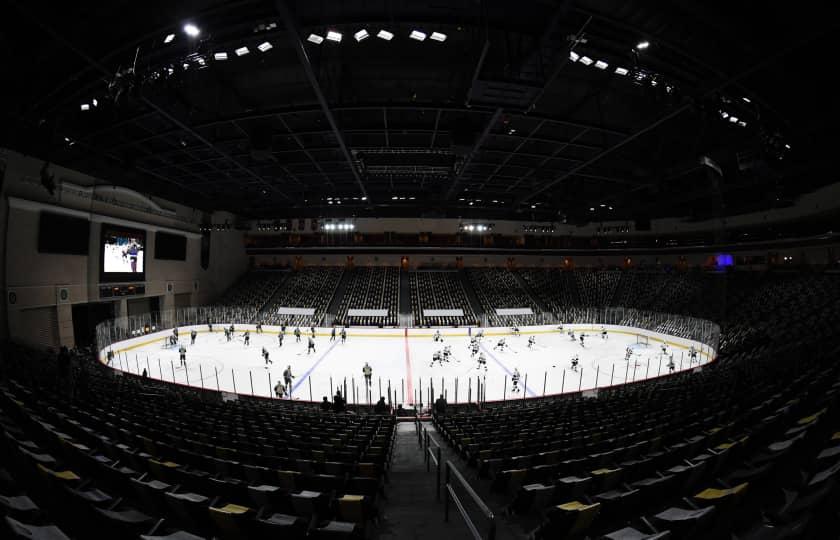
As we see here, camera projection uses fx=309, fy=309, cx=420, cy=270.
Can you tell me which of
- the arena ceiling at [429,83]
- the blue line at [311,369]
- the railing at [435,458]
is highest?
the arena ceiling at [429,83]

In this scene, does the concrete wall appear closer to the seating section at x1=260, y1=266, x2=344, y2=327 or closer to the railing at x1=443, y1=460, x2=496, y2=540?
the seating section at x1=260, y1=266, x2=344, y2=327

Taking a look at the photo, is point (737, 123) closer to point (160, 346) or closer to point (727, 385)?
point (727, 385)

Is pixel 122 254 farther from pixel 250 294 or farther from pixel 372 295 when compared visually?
pixel 372 295

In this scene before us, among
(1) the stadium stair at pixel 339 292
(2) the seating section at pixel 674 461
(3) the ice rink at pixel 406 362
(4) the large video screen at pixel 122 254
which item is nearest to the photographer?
Result: (2) the seating section at pixel 674 461

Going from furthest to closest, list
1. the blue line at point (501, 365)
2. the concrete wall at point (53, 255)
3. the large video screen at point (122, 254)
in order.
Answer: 1. the large video screen at point (122, 254)
2. the concrete wall at point (53, 255)
3. the blue line at point (501, 365)

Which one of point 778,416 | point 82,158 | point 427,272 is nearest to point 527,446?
point 778,416

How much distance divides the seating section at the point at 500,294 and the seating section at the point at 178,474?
85.0 ft

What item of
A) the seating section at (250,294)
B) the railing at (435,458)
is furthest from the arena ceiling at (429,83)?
the seating section at (250,294)

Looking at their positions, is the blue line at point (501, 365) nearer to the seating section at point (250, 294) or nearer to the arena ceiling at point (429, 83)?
the arena ceiling at point (429, 83)

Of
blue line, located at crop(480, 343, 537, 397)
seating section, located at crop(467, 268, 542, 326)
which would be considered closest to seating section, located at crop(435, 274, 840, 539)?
blue line, located at crop(480, 343, 537, 397)

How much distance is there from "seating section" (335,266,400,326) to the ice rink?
6.63ft

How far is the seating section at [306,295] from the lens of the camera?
31.7 meters

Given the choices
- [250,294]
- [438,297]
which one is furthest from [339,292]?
[438,297]

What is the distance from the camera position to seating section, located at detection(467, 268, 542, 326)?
32031 mm
